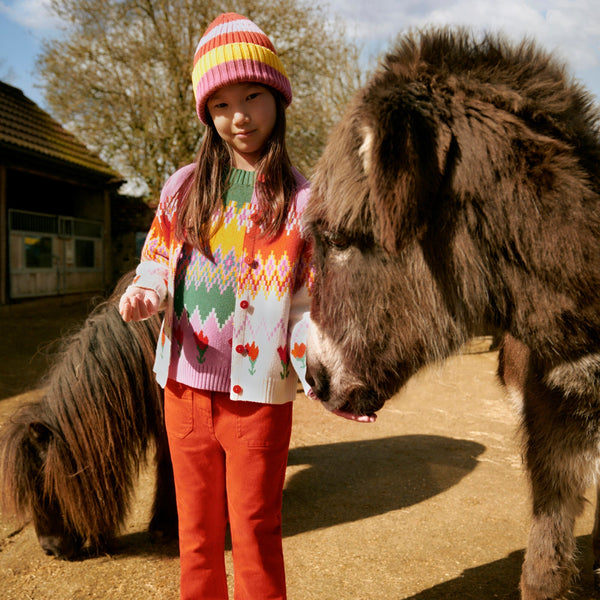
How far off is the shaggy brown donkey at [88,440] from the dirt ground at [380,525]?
18 cm

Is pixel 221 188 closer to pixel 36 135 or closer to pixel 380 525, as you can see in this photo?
pixel 380 525

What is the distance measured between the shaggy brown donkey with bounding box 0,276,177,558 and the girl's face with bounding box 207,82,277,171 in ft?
4.04

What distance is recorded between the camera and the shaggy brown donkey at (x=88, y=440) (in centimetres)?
234

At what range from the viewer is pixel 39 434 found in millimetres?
2393

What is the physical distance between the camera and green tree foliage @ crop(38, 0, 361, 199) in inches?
569

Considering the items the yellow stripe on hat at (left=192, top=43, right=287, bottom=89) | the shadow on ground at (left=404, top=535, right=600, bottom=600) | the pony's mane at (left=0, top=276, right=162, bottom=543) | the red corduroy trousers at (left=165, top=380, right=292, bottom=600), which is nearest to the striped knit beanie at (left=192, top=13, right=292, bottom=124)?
the yellow stripe on hat at (left=192, top=43, right=287, bottom=89)

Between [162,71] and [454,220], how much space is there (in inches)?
602

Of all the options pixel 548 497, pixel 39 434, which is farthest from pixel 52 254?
pixel 548 497

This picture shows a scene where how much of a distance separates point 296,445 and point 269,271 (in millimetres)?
2932

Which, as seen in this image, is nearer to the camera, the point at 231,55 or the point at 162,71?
the point at 231,55

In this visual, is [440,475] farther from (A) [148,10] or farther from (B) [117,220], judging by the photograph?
(A) [148,10]

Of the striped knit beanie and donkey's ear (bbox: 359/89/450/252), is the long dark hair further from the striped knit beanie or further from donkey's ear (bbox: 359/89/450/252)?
donkey's ear (bbox: 359/89/450/252)

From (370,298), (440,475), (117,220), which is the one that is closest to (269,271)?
(370,298)

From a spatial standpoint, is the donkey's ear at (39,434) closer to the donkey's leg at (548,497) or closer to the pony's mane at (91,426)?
the pony's mane at (91,426)
